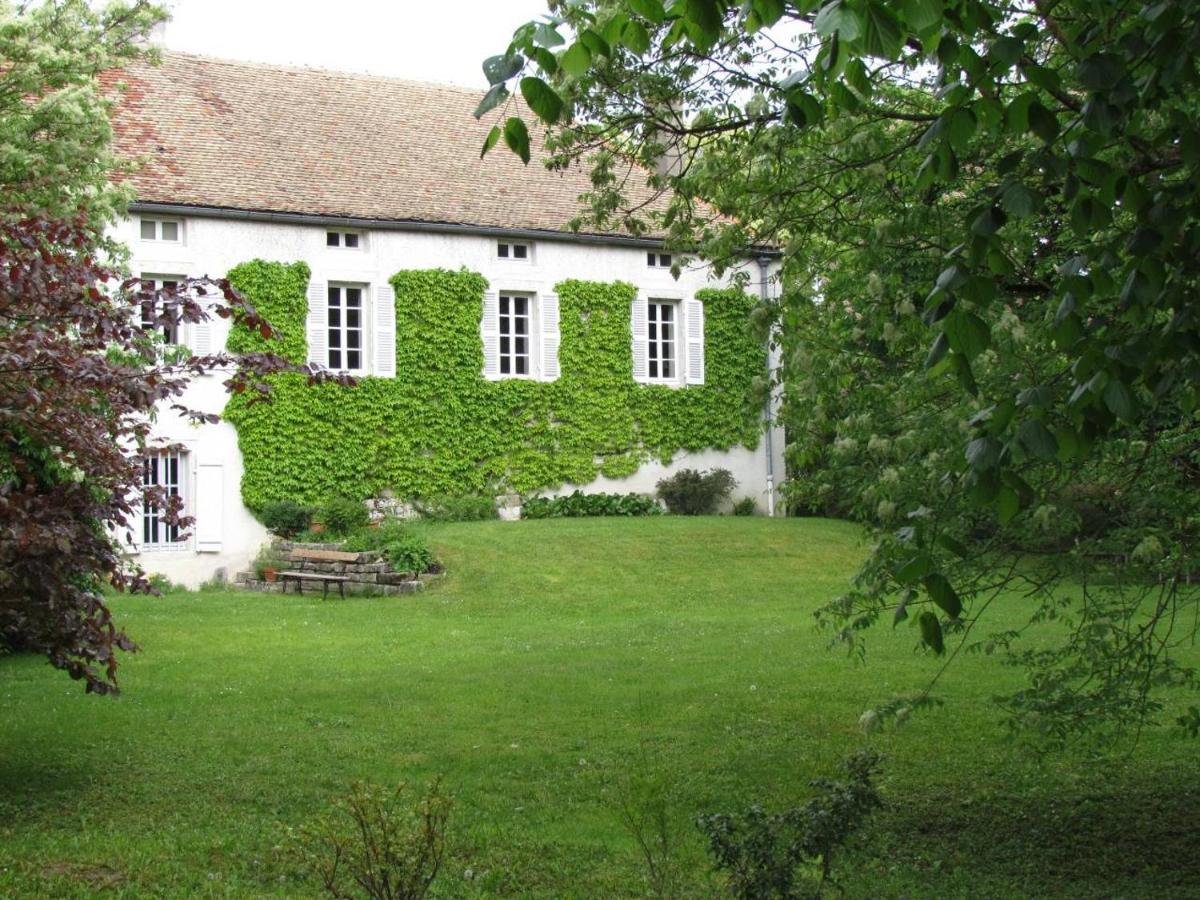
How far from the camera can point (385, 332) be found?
79.6 ft

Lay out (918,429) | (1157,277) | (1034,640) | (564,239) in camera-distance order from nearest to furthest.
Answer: (1157,277)
(918,429)
(1034,640)
(564,239)

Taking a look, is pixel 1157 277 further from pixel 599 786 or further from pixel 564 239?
pixel 564 239

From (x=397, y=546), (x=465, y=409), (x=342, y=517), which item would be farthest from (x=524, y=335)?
(x=397, y=546)

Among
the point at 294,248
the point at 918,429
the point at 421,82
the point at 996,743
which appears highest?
the point at 421,82

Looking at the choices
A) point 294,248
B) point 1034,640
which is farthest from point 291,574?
point 1034,640

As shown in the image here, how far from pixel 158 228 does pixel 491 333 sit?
6.40m

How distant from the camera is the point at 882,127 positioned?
6730mm

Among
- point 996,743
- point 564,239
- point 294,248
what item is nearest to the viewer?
point 996,743

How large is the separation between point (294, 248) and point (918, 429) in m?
19.1

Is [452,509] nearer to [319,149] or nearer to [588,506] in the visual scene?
[588,506]

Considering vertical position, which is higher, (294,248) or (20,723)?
(294,248)

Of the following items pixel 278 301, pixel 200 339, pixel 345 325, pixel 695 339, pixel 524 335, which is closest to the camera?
pixel 200 339

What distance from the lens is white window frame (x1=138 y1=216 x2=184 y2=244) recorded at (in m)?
22.2

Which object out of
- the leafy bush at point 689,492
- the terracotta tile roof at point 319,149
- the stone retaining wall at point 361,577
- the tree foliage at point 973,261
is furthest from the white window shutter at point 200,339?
the tree foliage at point 973,261
